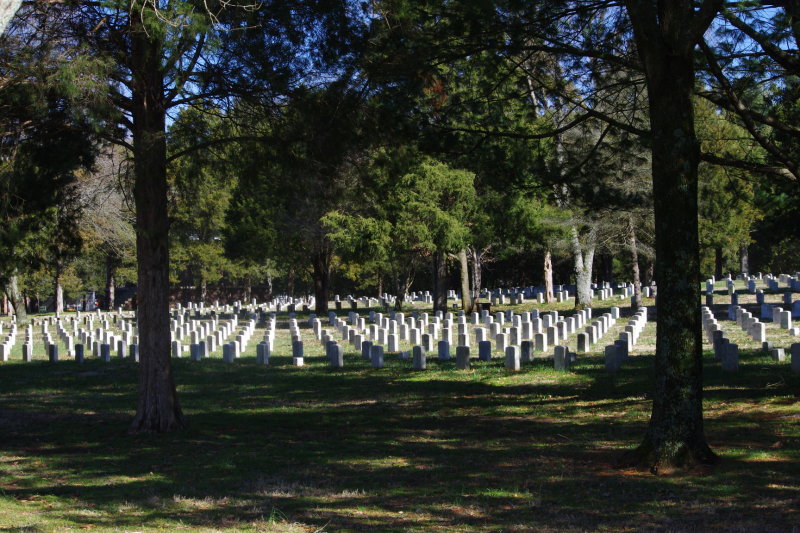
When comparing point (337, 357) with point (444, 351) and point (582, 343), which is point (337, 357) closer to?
point (444, 351)

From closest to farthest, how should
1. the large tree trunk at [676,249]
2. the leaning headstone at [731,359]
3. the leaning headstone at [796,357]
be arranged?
1. the large tree trunk at [676,249]
2. the leaning headstone at [796,357]
3. the leaning headstone at [731,359]

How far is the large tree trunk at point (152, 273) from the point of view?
1048 centimetres

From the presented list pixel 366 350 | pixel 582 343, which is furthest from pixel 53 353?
pixel 582 343

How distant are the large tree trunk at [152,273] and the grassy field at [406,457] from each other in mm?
461

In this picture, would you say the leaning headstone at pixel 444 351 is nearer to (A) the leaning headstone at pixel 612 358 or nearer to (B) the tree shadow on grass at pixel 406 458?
(B) the tree shadow on grass at pixel 406 458

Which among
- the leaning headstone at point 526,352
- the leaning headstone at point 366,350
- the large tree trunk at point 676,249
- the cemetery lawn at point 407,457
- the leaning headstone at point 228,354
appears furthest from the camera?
the leaning headstone at point 228,354

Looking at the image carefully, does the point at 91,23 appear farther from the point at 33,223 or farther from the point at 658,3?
the point at 658,3

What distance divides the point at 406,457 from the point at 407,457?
0.01m

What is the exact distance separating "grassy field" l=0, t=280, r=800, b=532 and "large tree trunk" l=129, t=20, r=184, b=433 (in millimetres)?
461

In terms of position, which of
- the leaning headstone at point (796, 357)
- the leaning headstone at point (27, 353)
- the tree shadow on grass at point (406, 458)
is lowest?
the tree shadow on grass at point (406, 458)

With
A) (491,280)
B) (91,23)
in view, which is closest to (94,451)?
(91,23)

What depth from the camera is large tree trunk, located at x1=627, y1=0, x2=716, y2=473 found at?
7.17m

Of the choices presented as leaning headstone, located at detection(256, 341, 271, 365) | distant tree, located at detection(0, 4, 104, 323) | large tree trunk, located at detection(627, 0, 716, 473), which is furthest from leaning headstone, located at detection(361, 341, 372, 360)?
large tree trunk, located at detection(627, 0, 716, 473)

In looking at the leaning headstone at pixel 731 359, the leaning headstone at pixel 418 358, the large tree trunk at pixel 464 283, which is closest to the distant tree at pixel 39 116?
the leaning headstone at pixel 418 358
